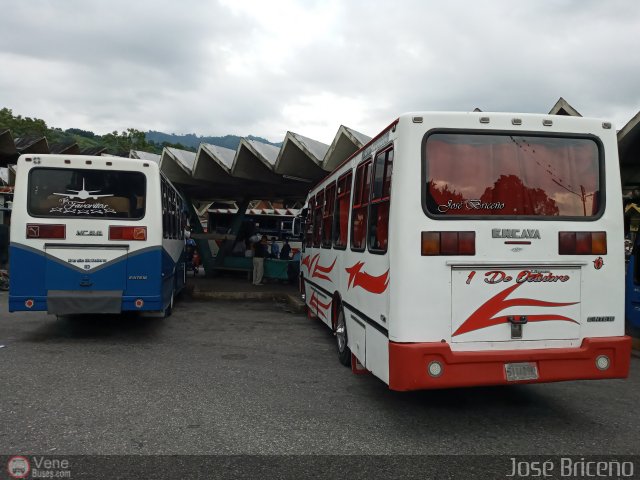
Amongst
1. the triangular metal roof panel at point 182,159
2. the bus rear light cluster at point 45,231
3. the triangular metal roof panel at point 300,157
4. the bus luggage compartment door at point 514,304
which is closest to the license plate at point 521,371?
the bus luggage compartment door at point 514,304

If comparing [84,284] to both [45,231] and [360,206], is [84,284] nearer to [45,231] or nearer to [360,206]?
[45,231]

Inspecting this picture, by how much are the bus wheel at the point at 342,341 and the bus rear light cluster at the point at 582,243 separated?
9.84ft

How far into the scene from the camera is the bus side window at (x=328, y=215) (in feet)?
27.3

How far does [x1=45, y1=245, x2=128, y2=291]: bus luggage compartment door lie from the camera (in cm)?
816

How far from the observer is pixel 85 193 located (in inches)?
329

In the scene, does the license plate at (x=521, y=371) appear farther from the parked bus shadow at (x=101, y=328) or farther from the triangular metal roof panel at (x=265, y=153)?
the triangular metal roof panel at (x=265, y=153)

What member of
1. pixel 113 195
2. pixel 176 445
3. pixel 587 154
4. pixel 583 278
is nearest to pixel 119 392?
pixel 176 445

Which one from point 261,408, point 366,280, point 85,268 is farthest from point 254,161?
point 261,408

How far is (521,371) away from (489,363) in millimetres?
305

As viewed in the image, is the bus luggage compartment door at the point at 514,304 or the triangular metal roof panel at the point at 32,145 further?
the triangular metal roof panel at the point at 32,145

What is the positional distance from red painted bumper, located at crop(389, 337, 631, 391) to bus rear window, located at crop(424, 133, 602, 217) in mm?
1189

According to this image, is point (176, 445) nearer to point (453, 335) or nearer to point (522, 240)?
point (453, 335)

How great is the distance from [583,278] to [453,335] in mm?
1330

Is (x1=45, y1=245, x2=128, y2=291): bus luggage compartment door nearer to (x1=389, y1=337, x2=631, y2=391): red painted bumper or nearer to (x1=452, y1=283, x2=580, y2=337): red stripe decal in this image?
(x1=389, y1=337, x2=631, y2=391): red painted bumper
